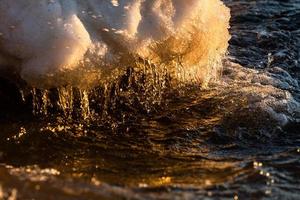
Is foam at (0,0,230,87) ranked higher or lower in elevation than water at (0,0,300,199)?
higher

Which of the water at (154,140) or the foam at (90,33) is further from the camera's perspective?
the foam at (90,33)

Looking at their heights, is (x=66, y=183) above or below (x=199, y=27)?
below

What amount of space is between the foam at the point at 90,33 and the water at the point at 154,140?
0.28 meters

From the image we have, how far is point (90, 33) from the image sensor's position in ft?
12.7

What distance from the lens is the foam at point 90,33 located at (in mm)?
3723

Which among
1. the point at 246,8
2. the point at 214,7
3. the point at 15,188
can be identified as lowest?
the point at 15,188

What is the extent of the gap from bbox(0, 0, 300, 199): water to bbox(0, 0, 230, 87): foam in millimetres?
279

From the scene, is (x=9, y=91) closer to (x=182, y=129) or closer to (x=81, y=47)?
(x=81, y=47)

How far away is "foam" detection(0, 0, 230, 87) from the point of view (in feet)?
12.2

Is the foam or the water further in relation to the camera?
the foam

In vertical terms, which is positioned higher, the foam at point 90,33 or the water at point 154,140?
the foam at point 90,33

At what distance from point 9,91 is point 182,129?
1.26 m

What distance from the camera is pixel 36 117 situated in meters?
4.23

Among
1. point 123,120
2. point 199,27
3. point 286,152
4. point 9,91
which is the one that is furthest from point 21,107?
point 286,152
